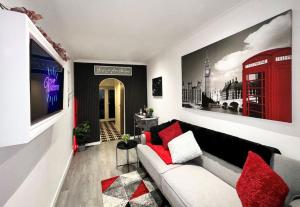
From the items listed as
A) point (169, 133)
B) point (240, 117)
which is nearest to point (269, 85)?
point (240, 117)

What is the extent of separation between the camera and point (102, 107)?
856cm

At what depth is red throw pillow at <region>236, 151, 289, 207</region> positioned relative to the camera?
114 centimetres

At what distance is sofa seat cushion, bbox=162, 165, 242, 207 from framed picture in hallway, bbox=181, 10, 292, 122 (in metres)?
0.87

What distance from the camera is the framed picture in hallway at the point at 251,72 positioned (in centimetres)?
149

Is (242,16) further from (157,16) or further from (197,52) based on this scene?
(157,16)

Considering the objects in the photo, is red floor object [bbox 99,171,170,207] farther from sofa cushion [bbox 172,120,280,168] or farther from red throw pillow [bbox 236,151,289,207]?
red throw pillow [bbox 236,151,289,207]

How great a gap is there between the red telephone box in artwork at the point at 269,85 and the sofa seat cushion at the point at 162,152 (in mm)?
1202

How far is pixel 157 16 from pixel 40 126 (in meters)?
1.94

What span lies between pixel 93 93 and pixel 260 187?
454 centimetres

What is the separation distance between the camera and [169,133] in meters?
2.84

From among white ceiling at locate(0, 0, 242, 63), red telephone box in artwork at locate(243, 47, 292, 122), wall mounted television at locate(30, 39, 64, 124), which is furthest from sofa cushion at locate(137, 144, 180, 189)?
white ceiling at locate(0, 0, 242, 63)

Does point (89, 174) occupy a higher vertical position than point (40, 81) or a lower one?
lower

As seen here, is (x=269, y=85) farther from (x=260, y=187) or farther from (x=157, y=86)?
(x=157, y=86)

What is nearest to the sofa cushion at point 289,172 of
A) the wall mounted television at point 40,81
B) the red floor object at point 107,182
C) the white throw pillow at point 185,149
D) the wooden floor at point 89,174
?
the white throw pillow at point 185,149
